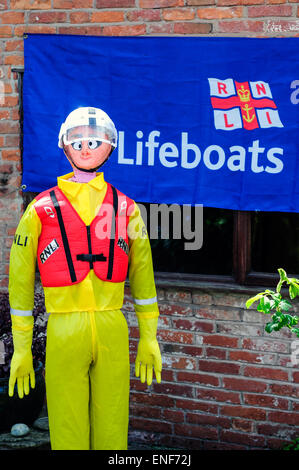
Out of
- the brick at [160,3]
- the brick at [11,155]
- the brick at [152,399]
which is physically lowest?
the brick at [152,399]

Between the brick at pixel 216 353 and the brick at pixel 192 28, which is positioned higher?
the brick at pixel 192 28

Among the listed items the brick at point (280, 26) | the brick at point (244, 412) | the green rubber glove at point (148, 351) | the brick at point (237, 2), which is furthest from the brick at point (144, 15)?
the brick at point (244, 412)

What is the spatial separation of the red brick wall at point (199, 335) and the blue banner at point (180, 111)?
0.13 meters

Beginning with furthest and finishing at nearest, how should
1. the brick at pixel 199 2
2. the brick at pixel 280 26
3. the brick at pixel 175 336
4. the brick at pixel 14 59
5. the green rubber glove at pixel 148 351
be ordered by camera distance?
1. the brick at pixel 14 59
2. the brick at pixel 175 336
3. the brick at pixel 199 2
4. the brick at pixel 280 26
5. the green rubber glove at pixel 148 351

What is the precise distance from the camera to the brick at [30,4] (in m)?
3.87

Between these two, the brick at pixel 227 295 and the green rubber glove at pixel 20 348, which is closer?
the green rubber glove at pixel 20 348

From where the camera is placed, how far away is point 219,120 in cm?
358

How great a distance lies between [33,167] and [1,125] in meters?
0.44

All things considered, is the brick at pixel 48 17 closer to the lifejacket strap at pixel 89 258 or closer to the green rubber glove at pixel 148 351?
the lifejacket strap at pixel 89 258

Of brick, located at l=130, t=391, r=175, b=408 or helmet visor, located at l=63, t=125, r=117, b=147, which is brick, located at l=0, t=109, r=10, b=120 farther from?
brick, located at l=130, t=391, r=175, b=408

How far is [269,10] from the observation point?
11.5 feet

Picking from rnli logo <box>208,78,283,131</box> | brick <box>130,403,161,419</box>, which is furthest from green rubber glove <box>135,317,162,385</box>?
rnli logo <box>208,78,283,131</box>

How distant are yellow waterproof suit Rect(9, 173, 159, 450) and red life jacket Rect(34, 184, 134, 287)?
31 mm

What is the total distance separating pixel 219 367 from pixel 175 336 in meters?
0.35
